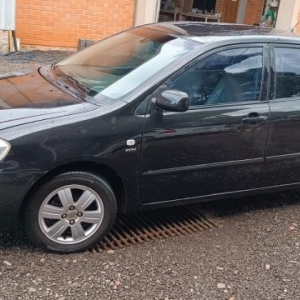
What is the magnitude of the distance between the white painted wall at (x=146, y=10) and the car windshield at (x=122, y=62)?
644 cm

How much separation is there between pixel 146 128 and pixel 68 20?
7684mm

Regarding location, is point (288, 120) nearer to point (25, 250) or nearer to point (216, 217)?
point (216, 217)

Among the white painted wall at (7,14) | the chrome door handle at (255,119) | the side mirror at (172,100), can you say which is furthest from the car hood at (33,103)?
the white painted wall at (7,14)

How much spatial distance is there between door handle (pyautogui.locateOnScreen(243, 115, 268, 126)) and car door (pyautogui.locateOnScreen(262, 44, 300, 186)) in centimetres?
10

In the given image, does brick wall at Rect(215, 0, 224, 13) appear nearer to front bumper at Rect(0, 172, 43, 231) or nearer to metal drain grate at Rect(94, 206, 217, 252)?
metal drain grate at Rect(94, 206, 217, 252)

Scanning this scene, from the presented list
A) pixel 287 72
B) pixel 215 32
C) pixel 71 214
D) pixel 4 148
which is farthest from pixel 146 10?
pixel 4 148

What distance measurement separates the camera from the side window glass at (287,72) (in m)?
4.22

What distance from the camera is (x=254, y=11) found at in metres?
15.3

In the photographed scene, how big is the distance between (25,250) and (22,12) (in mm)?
7608

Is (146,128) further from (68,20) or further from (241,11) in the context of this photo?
(241,11)

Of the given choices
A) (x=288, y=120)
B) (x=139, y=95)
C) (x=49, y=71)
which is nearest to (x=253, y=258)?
(x=288, y=120)

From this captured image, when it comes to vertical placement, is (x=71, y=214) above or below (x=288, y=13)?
below

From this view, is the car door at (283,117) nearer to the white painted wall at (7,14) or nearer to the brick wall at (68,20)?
the white painted wall at (7,14)

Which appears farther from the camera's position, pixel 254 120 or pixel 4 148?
pixel 254 120
